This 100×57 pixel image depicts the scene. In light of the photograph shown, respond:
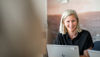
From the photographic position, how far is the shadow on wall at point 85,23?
4.89ft

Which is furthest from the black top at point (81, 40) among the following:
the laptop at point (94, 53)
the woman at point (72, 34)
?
the laptop at point (94, 53)

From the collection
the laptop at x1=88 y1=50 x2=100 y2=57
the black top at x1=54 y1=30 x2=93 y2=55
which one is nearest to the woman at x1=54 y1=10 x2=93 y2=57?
the black top at x1=54 y1=30 x2=93 y2=55

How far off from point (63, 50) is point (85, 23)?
376mm

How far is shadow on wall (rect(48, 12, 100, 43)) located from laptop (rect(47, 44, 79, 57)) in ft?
0.38

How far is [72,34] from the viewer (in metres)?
Result: 1.61

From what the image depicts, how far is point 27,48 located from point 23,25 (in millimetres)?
305

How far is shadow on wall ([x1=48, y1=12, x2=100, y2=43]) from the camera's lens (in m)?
1.49

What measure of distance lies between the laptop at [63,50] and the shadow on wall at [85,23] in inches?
4.5

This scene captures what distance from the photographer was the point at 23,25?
1.86 m

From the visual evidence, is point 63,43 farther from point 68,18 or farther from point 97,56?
point 97,56

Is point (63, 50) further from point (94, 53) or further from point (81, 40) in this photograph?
point (94, 53)

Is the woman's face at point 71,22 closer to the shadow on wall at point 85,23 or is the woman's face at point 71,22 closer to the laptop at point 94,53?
the shadow on wall at point 85,23

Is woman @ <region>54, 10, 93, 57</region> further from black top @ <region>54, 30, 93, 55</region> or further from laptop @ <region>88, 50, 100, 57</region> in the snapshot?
laptop @ <region>88, 50, 100, 57</region>

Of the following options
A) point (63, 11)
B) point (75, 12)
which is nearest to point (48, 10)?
point (63, 11)
